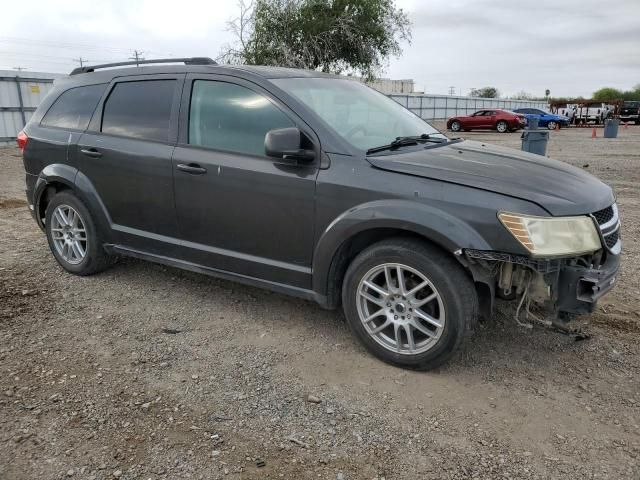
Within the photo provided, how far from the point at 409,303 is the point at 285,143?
4.05 ft

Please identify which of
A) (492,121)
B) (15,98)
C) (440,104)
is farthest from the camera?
(440,104)

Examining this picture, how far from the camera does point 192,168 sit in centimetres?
385

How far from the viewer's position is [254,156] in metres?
3.63

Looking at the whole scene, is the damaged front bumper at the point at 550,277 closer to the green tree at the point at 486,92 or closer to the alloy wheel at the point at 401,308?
the alloy wheel at the point at 401,308

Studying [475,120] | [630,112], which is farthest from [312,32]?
[630,112]

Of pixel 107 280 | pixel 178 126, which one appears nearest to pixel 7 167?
pixel 107 280

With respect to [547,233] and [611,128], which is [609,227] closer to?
[547,233]

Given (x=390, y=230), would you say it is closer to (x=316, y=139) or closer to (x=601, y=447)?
(x=316, y=139)

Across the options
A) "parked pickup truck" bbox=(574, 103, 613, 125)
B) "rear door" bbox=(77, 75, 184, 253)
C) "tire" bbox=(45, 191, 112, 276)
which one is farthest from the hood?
"parked pickup truck" bbox=(574, 103, 613, 125)

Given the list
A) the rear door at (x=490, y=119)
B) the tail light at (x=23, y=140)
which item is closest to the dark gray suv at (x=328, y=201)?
the tail light at (x=23, y=140)

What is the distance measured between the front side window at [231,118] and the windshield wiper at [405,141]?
60 centimetres

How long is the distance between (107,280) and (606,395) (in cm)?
403

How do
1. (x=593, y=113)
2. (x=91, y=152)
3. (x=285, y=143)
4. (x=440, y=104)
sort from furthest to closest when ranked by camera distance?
(x=440, y=104), (x=593, y=113), (x=91, y=152), (x=285, y=143)

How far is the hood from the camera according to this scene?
2941mm
